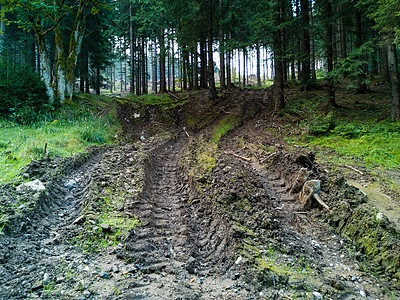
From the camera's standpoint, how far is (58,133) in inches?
389

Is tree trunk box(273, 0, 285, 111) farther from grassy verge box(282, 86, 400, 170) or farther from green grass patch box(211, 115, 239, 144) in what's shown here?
green grass patch box(211, 115, 239, 144)

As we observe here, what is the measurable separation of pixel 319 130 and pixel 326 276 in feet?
26.6

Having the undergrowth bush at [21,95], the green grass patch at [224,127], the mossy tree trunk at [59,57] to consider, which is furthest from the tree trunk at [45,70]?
the green grass patch at [224,127]

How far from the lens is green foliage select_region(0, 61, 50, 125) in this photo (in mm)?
11828

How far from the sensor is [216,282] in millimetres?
3236

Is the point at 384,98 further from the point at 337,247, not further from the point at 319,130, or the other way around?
the point at 337,247

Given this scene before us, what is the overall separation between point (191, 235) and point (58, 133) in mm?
8258

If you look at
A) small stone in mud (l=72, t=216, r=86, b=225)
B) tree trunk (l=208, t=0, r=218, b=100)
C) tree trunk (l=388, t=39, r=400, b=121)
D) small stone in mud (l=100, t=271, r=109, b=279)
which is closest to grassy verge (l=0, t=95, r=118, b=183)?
small stone in mud (l=72, t=216, r=86, b=225)

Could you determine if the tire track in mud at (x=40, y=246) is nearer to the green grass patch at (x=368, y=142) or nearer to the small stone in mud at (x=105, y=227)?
the small stone in mud at (x=105, y=227)

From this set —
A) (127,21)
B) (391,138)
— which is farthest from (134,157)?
(127,21)

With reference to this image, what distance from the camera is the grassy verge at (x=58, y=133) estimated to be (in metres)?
6.36

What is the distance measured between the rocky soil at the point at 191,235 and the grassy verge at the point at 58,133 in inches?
27.6

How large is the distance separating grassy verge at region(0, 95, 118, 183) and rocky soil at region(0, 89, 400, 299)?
70 centimetres

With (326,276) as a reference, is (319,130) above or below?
above
